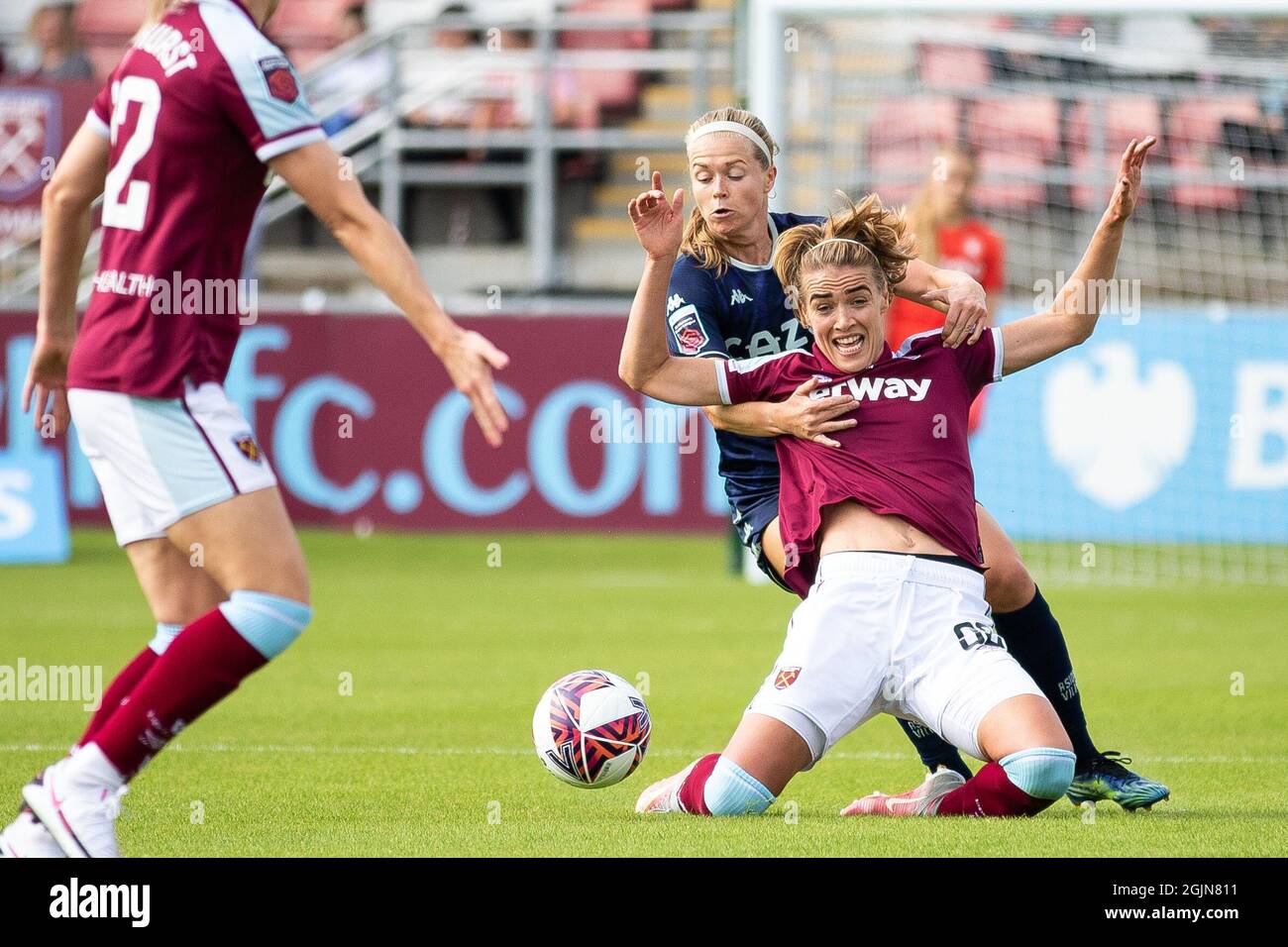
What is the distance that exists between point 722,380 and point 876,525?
0.58 metres

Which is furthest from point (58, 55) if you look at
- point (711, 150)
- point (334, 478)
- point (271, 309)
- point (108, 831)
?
point (108, 831)

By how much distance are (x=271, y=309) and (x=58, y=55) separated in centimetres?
422

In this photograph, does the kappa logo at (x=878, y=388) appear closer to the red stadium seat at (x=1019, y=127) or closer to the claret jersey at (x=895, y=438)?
the claret jersey at (x=895, y=438)

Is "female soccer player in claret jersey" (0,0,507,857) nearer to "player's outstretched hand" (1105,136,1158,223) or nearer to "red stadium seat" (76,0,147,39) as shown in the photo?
"player's outstretched hand" (1105,136,1158,223)

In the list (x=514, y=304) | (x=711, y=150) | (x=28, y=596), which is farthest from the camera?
(x=514, y=304)

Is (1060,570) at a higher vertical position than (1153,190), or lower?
lower

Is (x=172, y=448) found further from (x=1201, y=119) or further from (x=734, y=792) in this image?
(x=1201, y=119)

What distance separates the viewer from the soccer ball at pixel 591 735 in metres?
5.32

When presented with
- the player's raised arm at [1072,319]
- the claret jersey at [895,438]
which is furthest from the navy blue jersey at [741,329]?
the player's raised arm at [1072,319]

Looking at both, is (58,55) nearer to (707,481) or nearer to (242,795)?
(707,481)

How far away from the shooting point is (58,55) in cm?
1703

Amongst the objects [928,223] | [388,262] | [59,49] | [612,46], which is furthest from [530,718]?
[612,46]

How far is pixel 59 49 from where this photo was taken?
671 inches

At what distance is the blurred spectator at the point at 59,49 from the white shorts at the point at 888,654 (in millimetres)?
13220
